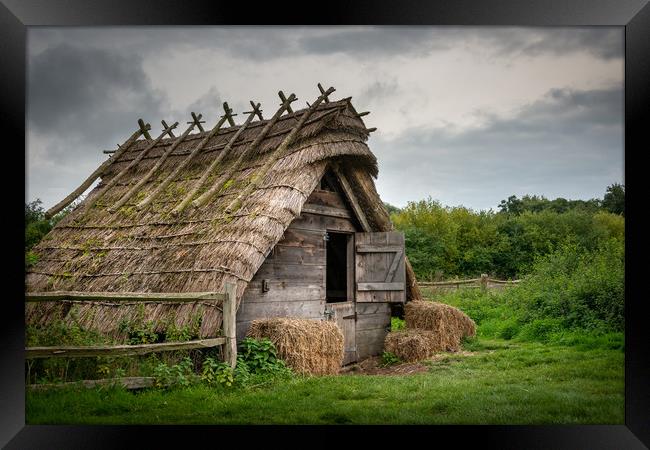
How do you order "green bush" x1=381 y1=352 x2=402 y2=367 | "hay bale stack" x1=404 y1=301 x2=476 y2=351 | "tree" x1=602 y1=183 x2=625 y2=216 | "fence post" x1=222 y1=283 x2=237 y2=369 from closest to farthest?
"fence post" x1=222 y1=283 x2=237 y2=369
"tree" x1=602 y1=183 x2=625 y2=216
"green bush" x1=381 y1=352 x2=402 y2=367
"hay bale stack" x1=404 y1=301 x2=476 y2=351

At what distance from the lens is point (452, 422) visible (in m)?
6.42

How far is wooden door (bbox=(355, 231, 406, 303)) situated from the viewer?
35.2 ft

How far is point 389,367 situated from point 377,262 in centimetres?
189

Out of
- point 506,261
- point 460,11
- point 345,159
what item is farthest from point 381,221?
point 506,261

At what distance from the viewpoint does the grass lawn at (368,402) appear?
615 cm

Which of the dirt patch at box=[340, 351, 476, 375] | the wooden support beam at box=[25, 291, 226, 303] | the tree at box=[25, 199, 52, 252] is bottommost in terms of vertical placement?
the dirt patch at box=[340, 351, 476, 375]

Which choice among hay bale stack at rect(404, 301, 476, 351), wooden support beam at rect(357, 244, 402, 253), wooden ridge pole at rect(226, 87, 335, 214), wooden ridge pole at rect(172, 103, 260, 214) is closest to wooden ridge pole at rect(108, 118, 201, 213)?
wooden ridge pole at rect(172, 103, 260, 214)

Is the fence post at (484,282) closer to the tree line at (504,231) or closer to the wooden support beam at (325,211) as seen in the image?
the tree line at (504,231)

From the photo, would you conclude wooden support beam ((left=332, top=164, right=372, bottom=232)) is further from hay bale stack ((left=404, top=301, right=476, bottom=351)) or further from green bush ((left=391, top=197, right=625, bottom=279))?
green bush ((left=391, top=197, right=625, bottom=279))

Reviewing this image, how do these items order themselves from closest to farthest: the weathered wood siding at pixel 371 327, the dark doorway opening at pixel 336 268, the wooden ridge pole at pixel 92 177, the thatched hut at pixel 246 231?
1. the thatched hut at pixel 246 231
2. the weathered wood siding at pixel 371 327
3. the wooden ridge pole at pixel 92 177
4. the dark doorway opening at pixel 336 268

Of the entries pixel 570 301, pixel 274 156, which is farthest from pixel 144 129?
pixel 570 301

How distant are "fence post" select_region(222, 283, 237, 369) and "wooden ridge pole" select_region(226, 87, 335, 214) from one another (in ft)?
4.61

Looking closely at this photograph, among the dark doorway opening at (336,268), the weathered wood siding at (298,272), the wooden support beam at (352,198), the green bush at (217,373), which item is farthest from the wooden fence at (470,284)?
the green bush at (217,373)

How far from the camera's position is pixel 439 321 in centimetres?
1092
